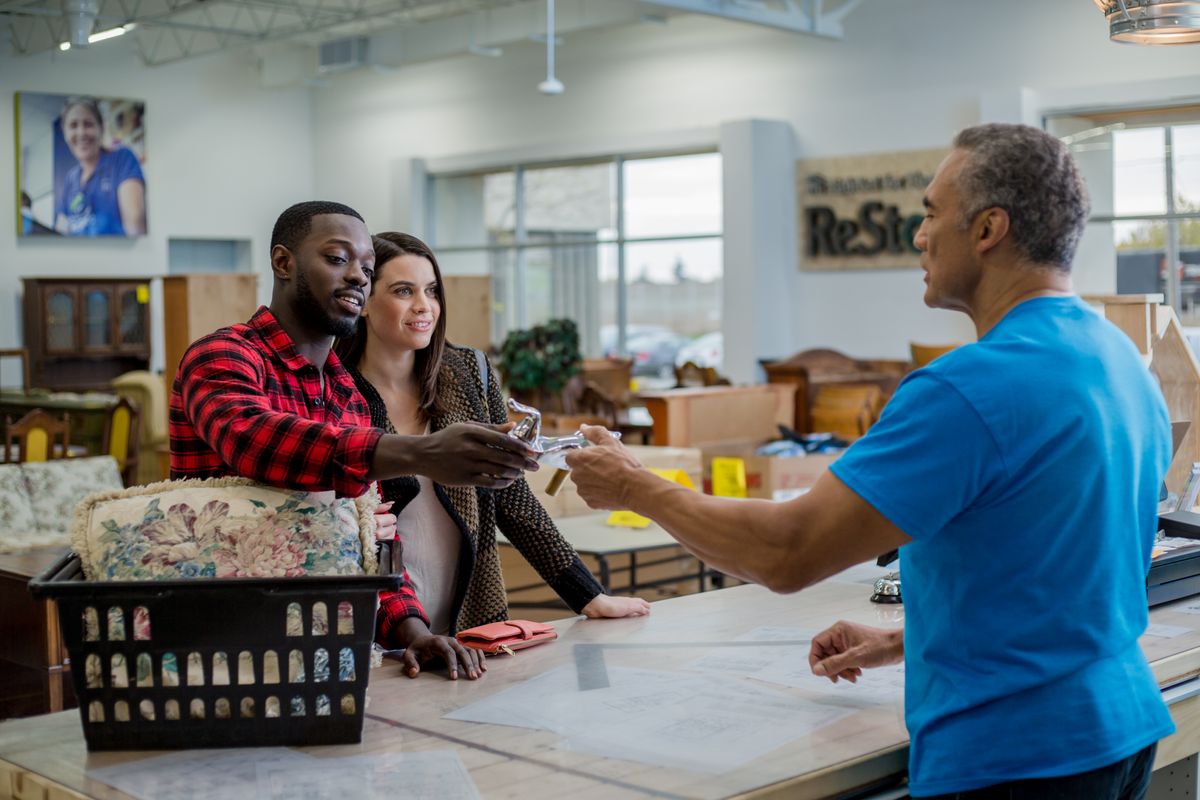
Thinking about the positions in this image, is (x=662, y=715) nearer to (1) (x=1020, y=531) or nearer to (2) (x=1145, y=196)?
(1) (x=1020, y=531)

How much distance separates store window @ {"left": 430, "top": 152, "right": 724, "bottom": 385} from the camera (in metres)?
14.0

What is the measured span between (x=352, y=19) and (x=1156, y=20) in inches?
435

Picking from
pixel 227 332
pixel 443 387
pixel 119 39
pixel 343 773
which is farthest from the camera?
pixel 119 39

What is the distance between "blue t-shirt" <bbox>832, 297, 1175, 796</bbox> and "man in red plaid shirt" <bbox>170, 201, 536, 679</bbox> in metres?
0.56

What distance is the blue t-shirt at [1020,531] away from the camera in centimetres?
151

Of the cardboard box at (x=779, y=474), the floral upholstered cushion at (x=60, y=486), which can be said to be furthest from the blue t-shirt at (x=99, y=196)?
the cardboard box at (x=779, y=474)

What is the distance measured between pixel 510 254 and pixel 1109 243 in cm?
711

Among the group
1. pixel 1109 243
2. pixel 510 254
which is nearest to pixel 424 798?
pixel 1109 243

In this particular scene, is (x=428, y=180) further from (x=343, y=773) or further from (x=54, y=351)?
(x=343, y=773)

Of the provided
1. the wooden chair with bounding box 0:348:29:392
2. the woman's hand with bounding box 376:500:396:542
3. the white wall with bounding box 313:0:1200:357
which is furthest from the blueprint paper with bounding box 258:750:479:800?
the wooden chair with bounding box 0:348:29:392

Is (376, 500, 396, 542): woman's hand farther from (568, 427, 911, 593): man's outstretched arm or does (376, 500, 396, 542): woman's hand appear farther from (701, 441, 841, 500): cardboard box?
(701, 441, 841, 500): cardboard box

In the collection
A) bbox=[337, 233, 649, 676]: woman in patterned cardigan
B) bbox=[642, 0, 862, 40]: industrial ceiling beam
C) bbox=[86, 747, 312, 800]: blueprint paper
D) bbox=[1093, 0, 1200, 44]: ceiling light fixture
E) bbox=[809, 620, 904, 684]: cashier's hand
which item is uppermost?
bbox=[642, 0, 862, 40]: industrial ceiling beam

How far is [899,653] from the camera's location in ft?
6.72

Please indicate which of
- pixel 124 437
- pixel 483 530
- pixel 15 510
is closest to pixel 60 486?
pixel 15 510
